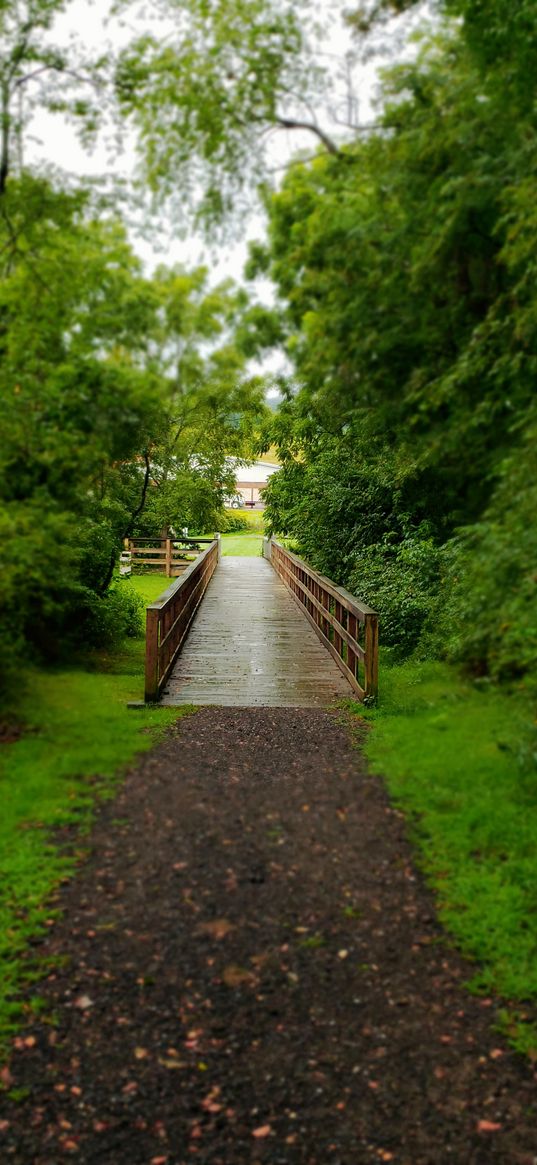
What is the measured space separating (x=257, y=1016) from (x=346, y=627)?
253 inches

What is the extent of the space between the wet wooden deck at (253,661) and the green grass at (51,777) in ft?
2.14

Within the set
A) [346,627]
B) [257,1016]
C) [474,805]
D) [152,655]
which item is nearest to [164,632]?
[152,655]

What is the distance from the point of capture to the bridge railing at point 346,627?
7.96 meters

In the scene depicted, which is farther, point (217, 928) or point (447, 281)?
point (447, 281)

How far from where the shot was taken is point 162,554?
88.3 ft

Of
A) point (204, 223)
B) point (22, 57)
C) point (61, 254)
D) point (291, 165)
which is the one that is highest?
point (22, 57)

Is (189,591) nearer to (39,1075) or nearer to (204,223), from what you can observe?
(204,223)

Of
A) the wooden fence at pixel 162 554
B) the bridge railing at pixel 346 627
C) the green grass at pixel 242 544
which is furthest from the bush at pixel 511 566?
the green grass at pixel 242 544

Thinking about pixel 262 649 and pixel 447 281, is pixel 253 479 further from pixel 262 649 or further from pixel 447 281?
pixel 447 281

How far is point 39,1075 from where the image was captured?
9.65 ft

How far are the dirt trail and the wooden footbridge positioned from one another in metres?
2.92

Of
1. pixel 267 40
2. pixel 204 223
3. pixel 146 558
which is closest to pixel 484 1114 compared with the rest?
pixel 204 223

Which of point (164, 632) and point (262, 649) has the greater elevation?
point (164, 632)

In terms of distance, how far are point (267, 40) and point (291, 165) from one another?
3.04 ft
